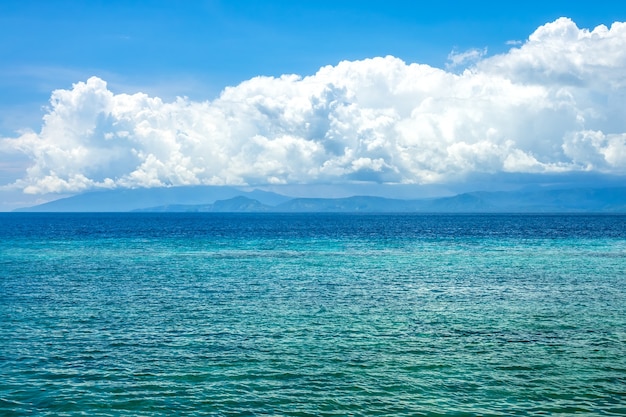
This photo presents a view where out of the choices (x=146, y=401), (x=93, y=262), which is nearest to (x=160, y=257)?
(x=93, y=262)

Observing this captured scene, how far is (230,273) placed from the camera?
60.5 metres

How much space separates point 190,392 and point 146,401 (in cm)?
174

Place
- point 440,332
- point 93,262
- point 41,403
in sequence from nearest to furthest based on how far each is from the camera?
1. point 41,403
2. point 440,332
3. point 93,262

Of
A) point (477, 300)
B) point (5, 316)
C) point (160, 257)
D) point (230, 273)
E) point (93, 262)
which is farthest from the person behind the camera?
point (160, 257)

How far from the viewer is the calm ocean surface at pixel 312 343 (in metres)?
21.8

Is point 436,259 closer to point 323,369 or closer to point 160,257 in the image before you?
point 160,257

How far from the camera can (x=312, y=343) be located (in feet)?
97.9

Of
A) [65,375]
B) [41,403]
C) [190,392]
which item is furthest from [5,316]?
[190,392]

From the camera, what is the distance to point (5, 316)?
36.7 metres

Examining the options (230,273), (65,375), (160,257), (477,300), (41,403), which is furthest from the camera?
(160,257)

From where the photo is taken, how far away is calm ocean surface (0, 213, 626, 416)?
71.5 feet

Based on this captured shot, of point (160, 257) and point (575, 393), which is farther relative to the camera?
point (160, 257)

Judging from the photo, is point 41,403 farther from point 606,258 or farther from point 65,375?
point 606,258

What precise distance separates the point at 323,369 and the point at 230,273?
36.3 metres
